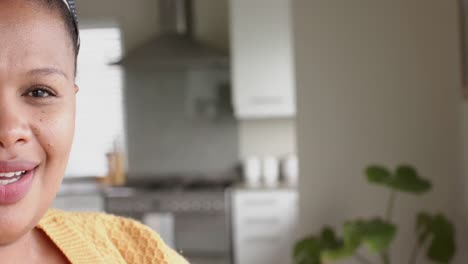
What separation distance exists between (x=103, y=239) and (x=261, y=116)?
4125 millimetres

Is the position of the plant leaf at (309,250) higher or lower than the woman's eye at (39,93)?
lower

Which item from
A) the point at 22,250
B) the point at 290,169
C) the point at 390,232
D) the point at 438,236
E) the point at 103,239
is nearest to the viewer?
the point at 22,250

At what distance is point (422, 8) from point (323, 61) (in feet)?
1.61

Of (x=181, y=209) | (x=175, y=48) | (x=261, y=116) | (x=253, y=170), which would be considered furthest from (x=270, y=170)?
(x=175, y=48)

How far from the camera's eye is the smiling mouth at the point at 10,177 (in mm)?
639

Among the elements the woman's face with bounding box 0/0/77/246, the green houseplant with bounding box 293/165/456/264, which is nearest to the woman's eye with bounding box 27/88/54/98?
the woman's face with bounding box 0/0/77/246

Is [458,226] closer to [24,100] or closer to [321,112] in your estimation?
[321,112]

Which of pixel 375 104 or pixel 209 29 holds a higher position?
pixel 209 29

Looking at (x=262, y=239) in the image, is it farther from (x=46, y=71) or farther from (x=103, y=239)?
(x=46, y=71)

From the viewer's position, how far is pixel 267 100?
195 inches

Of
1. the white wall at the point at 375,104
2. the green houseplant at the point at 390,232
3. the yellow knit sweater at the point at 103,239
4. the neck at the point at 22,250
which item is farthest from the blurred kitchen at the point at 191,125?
the neck at the point at 22,250

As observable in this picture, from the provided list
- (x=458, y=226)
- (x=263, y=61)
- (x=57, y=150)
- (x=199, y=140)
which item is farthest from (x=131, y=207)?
(x=57, y=150)

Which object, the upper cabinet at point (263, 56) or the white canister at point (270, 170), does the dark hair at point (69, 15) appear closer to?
the upper cabinet at point (263, 56)

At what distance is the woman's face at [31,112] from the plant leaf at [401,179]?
229cm
